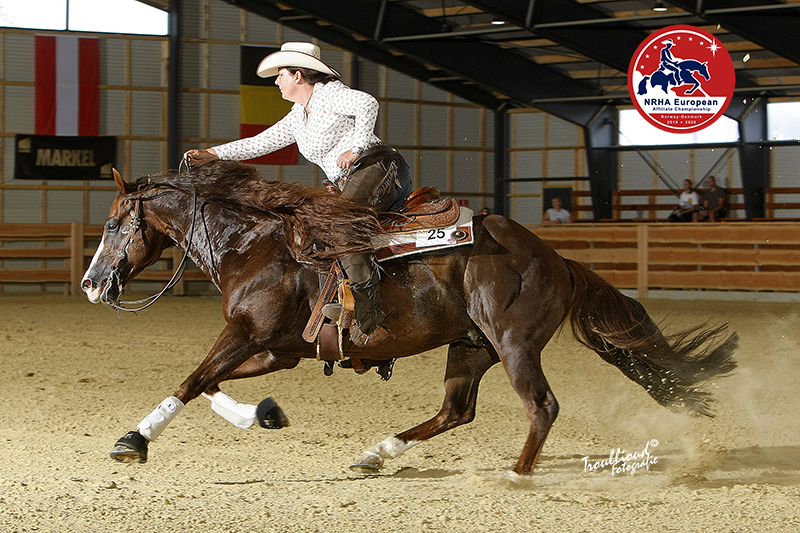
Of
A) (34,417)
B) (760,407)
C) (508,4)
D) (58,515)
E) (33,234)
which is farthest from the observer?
(33,234)

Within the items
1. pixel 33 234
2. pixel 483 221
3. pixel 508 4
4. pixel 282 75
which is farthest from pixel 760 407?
pixel 33 234

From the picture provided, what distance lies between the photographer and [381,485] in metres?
3.72

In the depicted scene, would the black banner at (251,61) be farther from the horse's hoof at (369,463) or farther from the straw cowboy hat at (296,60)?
the horse's hoof at (369,463)

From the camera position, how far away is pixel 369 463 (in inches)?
154

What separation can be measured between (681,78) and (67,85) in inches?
443

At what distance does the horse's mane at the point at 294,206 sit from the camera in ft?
12.3

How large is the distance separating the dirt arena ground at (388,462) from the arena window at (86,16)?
10.4m

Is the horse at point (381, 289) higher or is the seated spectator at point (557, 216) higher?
the seated spectator at point (557, 216)

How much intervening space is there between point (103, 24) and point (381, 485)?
49.2 ft

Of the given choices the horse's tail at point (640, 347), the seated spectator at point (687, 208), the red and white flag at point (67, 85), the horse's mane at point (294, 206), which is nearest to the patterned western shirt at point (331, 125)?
the horse's mane at point (294, 206)

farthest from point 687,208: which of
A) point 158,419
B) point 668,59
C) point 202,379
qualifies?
point 158,419

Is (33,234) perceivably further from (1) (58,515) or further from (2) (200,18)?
(1) (58,515)

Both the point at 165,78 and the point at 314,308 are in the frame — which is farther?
the point at 165,78
